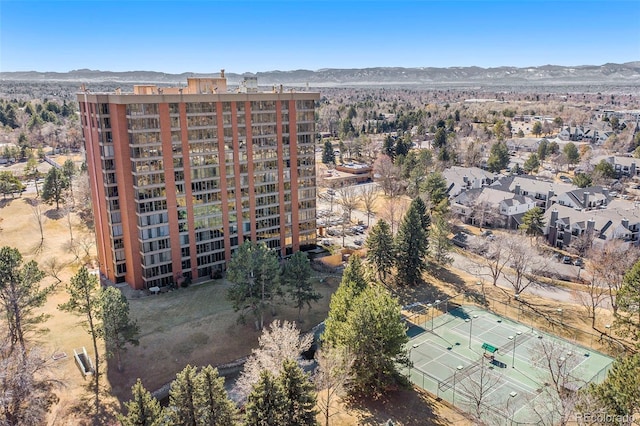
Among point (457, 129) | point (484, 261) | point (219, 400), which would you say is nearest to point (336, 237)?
point (484, 261)

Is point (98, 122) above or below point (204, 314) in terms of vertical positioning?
above

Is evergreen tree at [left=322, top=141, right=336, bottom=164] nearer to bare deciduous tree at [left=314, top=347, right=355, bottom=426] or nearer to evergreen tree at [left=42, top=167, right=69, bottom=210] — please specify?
evergreen tree at [left=42, top=167, right=69, bottom=210]

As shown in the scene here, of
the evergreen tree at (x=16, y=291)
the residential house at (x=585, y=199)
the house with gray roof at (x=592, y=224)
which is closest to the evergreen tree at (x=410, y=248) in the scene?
the house with gray roof at (x=592, y=224)

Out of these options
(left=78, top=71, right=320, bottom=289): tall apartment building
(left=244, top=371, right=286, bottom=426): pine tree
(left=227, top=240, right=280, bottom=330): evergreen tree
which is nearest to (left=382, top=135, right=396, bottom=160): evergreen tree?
(left=78, top=71, right=320, bottom=289): tall apartment building

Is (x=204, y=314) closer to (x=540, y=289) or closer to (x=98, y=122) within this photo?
(x=98, y=122)

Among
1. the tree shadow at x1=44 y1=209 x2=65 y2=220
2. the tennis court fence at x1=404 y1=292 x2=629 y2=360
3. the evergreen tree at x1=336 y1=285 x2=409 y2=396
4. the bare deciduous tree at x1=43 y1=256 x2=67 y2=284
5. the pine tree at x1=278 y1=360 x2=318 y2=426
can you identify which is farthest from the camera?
the tree shadow at x1=44 y1=209 x2=65 y2=220
